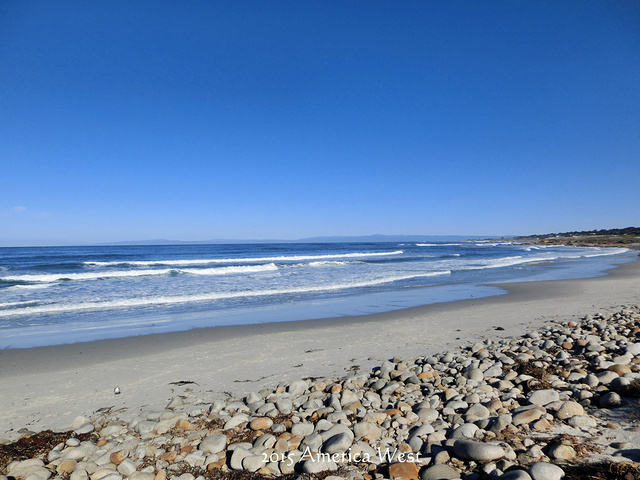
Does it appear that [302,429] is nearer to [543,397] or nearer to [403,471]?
[403,471]

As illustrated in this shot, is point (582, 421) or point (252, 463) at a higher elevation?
point (582, 421)

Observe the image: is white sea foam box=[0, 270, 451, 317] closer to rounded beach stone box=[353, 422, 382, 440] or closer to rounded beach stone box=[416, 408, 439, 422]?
rounded beach stone box=[353, 422, 382, 440]

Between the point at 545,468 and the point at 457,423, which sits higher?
the point at 545,468

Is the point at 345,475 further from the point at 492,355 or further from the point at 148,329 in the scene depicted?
the point at 148,329

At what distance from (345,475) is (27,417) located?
12.8 feet

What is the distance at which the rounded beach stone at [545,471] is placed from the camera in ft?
7.59

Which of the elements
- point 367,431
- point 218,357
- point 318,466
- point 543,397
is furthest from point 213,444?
point 543,397

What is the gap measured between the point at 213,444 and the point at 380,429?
60.8 inches

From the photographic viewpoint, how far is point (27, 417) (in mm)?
4129

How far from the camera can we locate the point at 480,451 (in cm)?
268

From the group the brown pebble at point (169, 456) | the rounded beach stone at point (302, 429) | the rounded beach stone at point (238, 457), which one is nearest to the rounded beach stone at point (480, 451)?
the rounded beach stone at point (302, 429)

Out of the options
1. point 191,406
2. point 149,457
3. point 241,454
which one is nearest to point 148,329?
point 191,406

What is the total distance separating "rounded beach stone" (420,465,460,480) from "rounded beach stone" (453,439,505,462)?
0.18 m

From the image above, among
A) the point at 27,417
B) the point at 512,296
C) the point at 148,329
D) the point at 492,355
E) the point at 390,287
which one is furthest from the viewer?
the point at 390,287
